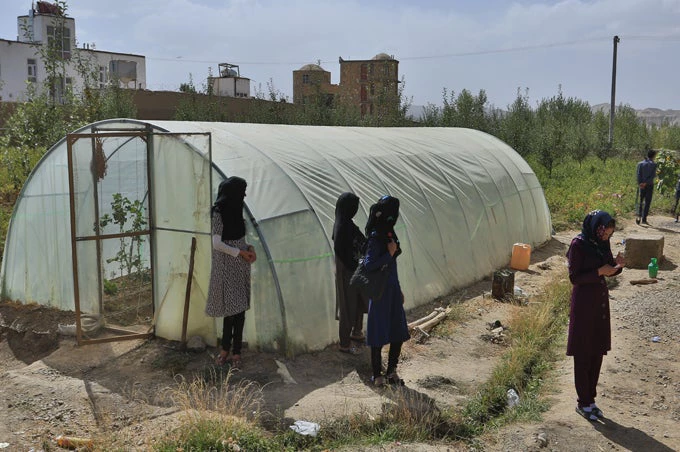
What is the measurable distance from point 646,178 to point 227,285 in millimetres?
12575

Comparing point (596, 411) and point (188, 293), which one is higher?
point (188, 293)

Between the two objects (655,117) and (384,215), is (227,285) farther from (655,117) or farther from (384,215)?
(655,117)

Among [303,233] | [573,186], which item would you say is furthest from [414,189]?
[573,186]

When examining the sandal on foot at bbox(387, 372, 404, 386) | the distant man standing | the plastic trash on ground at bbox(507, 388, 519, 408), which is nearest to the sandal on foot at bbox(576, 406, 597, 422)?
the plastic trash on ground at bbox(507, 388, 519, 408)

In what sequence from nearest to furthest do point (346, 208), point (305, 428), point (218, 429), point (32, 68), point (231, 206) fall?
point (218, 429) → point (305, 428) → point (231, 206) → point (346, 208) → point (32, 68)

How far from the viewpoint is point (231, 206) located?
6691 mm

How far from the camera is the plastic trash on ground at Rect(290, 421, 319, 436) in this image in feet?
18.0

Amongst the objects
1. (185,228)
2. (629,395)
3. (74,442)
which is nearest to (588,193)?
(629,395)

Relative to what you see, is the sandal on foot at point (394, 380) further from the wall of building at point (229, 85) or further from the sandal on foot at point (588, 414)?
the wall of building at point (229, 85)

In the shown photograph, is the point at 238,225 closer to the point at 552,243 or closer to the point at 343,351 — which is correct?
the point at 343,351

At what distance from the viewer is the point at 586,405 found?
595 cm

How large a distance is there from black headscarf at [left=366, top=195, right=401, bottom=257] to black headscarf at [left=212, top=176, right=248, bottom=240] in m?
1.38

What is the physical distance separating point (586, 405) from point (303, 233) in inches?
139

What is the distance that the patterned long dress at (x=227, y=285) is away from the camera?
673 centimetres
